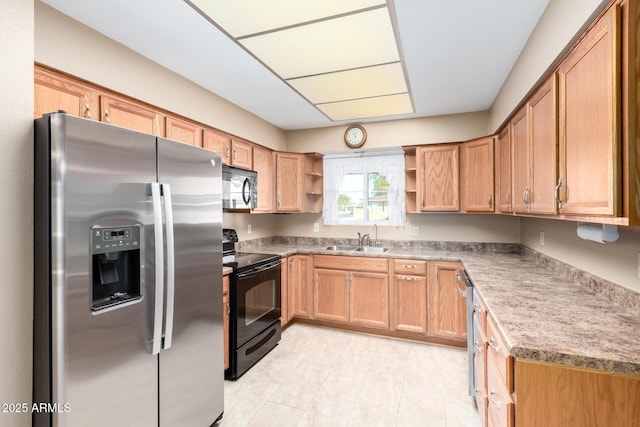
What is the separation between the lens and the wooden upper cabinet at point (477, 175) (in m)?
2.99

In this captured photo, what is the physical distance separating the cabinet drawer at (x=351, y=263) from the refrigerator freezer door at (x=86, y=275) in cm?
231

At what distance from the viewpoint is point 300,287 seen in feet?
11.8

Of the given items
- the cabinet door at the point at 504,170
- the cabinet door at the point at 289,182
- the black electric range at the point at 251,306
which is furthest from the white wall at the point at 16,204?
the cabinet door at the point at 504,170

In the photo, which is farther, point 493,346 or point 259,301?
point 259,301

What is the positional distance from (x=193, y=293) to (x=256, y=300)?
1.09 meters

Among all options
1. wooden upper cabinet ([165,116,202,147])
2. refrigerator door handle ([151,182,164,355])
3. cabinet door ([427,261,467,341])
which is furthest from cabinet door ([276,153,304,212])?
refrigerator door handle ([151,182,164,355])

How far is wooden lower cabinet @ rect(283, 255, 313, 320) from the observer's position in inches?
138

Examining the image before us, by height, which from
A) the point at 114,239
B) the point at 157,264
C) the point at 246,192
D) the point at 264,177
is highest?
the point at 264,177

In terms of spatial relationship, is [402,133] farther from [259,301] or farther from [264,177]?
[259,301]

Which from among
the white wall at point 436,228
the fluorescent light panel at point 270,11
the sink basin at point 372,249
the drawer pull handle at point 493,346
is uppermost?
the fluorescent light panel at point 270,11

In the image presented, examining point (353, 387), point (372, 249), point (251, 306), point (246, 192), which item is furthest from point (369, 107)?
point (353, 387)

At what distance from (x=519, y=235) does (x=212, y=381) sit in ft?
Result: 10.8

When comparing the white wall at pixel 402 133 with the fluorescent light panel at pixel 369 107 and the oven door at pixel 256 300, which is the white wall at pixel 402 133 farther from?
the oven door at pixel 256 300

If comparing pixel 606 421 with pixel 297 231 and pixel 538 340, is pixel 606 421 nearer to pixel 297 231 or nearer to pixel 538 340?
pixel 538 340
